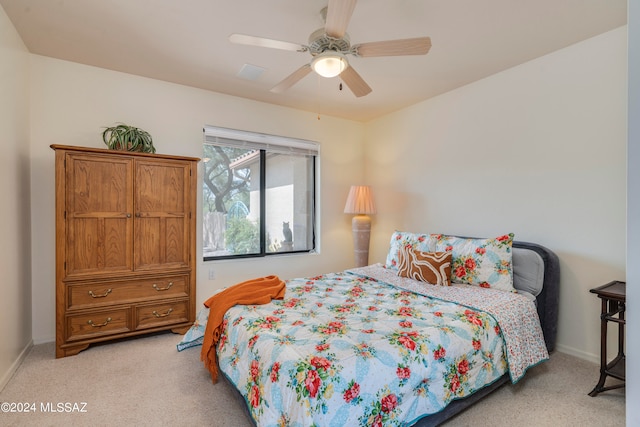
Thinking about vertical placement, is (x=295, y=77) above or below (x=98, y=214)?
above

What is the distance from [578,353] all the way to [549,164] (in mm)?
1569

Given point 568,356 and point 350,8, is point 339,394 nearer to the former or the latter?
point 350,8

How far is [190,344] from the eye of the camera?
2508mm

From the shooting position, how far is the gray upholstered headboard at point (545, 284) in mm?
2541

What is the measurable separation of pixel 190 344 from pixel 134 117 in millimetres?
2242

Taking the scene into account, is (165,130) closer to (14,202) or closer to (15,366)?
(14,202)

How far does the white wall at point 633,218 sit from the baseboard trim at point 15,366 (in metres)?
3.27

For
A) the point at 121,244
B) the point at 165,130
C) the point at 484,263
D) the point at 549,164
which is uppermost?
the point at 165,130

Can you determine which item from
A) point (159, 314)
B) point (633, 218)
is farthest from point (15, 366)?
point (633, 218)

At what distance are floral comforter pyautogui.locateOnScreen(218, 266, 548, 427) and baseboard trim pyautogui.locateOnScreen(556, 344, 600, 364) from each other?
2.04 feet

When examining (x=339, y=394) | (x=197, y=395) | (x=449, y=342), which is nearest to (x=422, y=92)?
(x=449, y=342)

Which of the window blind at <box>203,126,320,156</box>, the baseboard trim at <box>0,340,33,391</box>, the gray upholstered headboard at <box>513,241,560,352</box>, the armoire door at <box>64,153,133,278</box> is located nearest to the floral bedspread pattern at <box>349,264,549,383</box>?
the gray upholstered headboard at <box>513,241,560,352</box>

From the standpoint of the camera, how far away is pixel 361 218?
4141mm

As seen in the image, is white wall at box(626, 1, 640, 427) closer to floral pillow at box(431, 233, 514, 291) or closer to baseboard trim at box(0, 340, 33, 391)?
floral pillow at box(431, 233, 514, 291)
